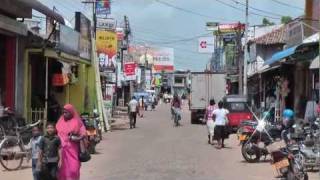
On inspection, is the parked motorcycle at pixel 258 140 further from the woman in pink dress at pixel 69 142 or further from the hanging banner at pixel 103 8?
the hanging banner at pixel 103 8

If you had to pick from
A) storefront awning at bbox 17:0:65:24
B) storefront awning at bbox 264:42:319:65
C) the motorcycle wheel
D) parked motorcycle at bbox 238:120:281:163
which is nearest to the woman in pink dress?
parked motorcycle at bbox 238:120:281:163

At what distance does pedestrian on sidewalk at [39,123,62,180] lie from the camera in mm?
10953

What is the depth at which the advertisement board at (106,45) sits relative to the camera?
50188 mm

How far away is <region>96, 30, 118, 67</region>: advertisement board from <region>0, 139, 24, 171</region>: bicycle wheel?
3308cm

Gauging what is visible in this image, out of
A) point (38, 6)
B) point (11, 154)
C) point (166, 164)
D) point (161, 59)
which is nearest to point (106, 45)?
point (38, 6)

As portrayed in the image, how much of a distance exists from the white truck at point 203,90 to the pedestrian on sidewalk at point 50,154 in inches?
1356

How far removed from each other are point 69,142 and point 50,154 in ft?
1.31

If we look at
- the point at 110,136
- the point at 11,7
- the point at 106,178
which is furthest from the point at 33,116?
the point at 106,178

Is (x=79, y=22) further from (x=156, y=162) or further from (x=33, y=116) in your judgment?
(x=156, y=162)

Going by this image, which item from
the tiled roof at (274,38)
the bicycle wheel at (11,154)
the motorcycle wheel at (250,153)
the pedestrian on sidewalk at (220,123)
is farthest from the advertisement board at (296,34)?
the bicycle wheel at (11,154)

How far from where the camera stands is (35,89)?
2758 cm

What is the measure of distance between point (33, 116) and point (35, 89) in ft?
8.74

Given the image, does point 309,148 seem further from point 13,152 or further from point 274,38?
point 274,38

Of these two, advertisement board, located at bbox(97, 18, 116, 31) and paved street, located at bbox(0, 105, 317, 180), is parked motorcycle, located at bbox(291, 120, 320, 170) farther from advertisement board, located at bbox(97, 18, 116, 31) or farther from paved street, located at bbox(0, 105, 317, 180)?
advertisement board, located at bbox(97, 18, 116, 31)
